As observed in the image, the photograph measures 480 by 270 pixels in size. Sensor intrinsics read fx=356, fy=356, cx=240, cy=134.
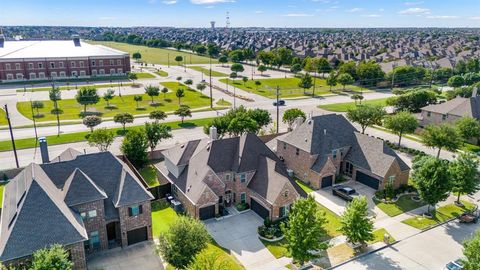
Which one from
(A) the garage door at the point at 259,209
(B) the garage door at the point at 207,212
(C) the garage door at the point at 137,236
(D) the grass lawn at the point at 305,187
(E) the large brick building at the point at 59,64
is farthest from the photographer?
(E) the large brick building at the point at 59,64

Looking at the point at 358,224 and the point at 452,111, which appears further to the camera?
the point at 452,111

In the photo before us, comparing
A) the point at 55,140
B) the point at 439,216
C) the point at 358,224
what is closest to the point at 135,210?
the point at 358,224

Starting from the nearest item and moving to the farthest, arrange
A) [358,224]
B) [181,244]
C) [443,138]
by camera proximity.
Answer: [181,244], [358,224], [443,138]

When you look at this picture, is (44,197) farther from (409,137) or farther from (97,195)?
(409,137)

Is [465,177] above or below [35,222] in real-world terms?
below

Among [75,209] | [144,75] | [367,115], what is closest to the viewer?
[75,209]

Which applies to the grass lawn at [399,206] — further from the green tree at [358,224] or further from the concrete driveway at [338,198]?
the green tree at [358,224]

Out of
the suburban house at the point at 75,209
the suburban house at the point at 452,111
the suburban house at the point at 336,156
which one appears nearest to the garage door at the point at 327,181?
the suburban house at the point at 336,156

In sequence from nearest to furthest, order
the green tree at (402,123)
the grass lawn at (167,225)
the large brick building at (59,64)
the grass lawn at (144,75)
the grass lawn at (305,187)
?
the grass lawn at (167,225)
the grass lawn at (305,187)
the green tree at (402,123)
the large brick building at (59,64)
the grass lawn at (144,75)

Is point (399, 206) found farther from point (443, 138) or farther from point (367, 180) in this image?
point (443, 138)
